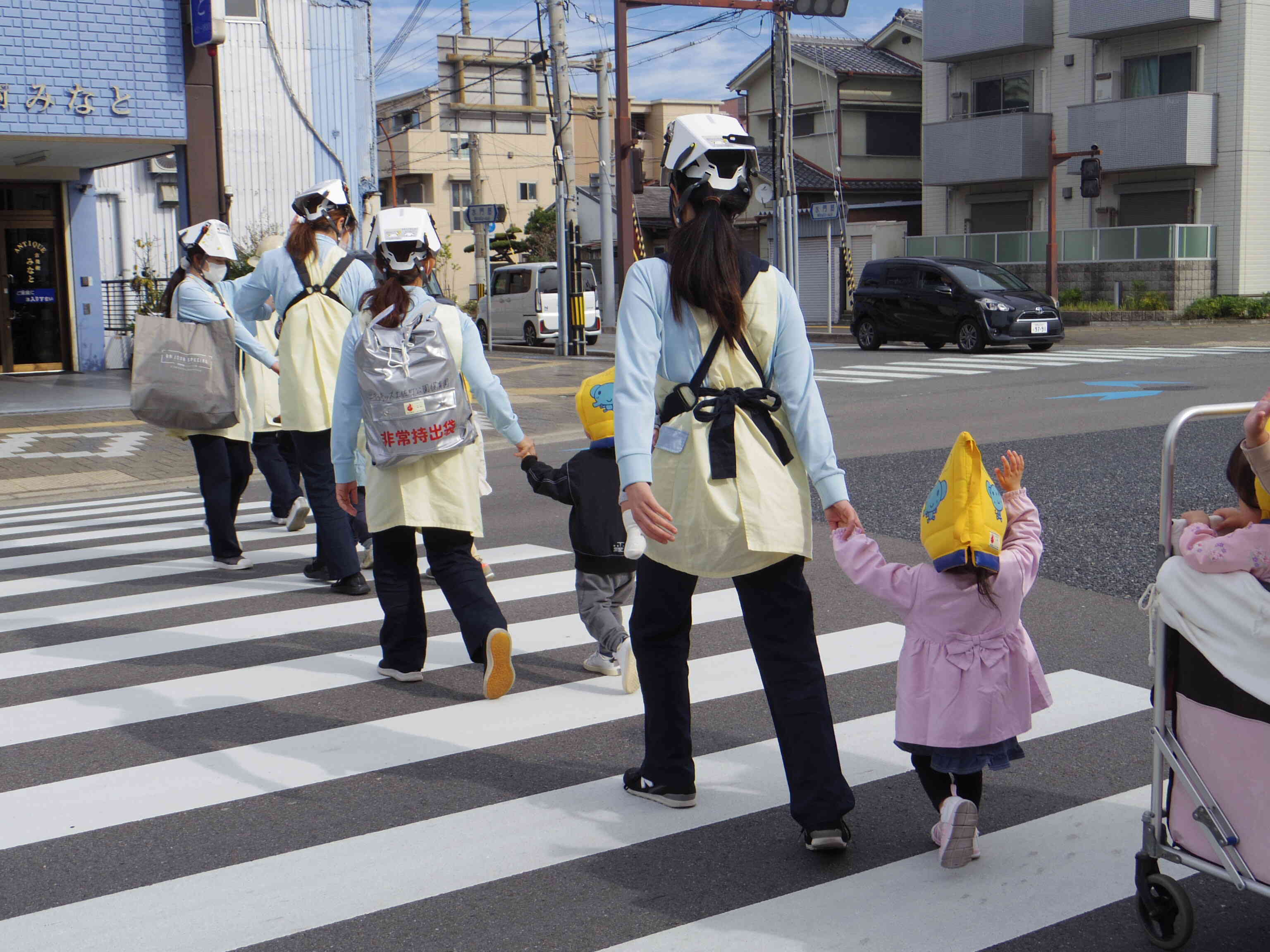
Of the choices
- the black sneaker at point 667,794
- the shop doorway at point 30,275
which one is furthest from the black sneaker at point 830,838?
the shop doorway at point 30,275

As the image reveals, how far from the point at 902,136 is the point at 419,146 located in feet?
77.7

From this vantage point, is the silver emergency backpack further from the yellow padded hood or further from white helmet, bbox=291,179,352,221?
the yellow padded hood

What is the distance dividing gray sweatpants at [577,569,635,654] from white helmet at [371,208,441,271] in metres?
1.34

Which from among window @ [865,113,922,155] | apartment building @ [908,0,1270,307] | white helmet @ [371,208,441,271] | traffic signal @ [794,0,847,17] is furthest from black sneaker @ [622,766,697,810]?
window @ [865,113,922,155]

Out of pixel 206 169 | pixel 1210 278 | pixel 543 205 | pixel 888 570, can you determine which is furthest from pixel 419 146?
pixel 888 570

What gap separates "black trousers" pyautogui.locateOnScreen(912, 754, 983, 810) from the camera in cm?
327

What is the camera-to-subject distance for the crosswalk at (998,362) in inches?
758

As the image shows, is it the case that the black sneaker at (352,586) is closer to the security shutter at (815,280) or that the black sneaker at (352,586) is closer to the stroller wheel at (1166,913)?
the stroller wheel at (1166,913)

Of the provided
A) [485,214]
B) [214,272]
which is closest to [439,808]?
[214,272]

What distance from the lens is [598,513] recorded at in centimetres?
496

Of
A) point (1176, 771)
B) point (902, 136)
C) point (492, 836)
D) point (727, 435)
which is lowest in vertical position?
point (492, 836)

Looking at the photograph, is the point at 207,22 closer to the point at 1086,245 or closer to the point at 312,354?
the point at 312,354

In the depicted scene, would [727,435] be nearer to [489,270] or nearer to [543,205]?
[489,270]

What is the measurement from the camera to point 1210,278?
30188 mm
